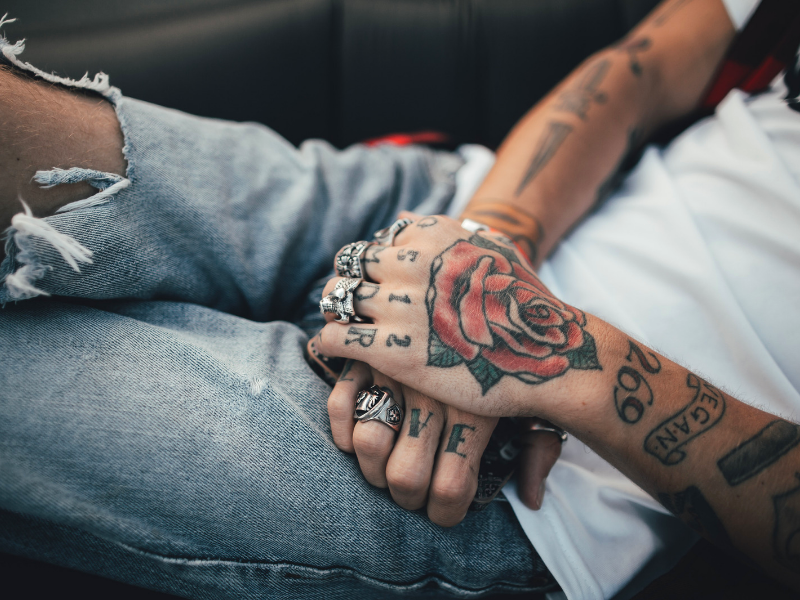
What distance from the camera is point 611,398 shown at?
0.60m

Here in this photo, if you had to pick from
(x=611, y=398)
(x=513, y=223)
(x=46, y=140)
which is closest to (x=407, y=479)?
(x=611, y=398)

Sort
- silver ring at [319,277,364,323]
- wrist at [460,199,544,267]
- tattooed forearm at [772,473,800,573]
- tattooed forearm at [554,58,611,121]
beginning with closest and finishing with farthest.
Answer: tattooed forearm at [772,473,800,573], silver ring at [319,277,364,323], wrist at [460,199,544,267], tattooed forearm at [554,58,611,121]

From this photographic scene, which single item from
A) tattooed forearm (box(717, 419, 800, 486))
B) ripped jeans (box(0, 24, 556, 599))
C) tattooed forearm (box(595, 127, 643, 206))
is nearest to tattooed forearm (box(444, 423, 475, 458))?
ripped jeans (box(0, 24, 556, 599))

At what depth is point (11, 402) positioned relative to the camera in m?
0.57

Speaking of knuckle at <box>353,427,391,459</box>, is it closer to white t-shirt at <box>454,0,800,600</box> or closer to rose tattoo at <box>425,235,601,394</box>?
rose tattoo at <box>425,235,601,394</box>

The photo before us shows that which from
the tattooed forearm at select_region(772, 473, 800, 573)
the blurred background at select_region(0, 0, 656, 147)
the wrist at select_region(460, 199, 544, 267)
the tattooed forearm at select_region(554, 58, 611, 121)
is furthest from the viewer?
the blurred background at select_region(0, 0, 656, 147)

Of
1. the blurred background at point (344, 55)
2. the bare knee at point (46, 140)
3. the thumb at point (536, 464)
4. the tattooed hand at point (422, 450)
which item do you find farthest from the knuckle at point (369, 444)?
the blurred background at point (344, 55)

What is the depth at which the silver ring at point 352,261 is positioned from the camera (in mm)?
730

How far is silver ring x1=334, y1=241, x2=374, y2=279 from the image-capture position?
28.7 inches

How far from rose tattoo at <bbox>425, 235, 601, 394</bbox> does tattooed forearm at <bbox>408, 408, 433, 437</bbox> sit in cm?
8

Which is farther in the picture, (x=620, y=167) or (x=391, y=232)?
(x=620, y=167)

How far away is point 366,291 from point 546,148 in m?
0.69

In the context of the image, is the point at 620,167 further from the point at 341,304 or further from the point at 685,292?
the point at 341,304

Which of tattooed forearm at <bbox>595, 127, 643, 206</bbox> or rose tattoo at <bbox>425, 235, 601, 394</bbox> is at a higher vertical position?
tattooed forearm at <bbox>595, 127, 643, 206</bbox>
